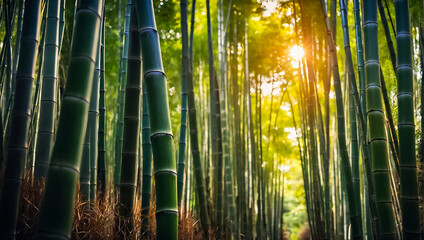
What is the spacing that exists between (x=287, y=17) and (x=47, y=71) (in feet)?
8.57

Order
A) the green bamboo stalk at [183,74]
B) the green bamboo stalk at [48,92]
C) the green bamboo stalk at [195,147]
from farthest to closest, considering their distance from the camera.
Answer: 1. the green bamboo stalk at [195,147]
2. the green bamboo stalk at [183,74]
3. the green bamboo stalk at [48,92]

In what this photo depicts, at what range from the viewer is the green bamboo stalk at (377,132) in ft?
4.49

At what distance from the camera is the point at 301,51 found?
3.04 m

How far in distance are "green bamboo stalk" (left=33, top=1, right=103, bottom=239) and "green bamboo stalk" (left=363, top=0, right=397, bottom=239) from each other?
107 cm

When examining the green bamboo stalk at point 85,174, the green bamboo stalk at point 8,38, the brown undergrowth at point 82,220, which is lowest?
the brown undergrowth at point 82,220

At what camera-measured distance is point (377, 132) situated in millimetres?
1423

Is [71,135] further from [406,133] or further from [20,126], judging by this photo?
[406,133]

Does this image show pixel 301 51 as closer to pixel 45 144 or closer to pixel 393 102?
pixel 393 102

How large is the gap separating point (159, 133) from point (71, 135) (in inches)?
9.9

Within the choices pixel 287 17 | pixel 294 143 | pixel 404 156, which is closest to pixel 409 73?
pixel 404 156

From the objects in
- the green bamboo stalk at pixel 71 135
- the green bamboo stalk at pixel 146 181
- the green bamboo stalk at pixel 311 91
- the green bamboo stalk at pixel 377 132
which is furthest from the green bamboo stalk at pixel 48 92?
the green bamboo stalk at pixel 311 91

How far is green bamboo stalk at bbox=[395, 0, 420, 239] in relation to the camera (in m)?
1.34

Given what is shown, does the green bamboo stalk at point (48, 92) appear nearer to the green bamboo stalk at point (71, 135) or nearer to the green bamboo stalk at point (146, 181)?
the green bamboo stalk at point (146, 181)

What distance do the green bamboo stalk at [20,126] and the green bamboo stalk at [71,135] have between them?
0.51 m
